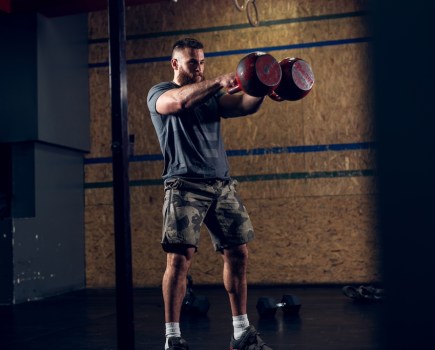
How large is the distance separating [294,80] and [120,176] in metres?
1.18

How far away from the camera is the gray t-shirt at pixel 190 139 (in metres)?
2.83

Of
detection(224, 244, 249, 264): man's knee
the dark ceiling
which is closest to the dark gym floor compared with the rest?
detection(224, 244, 249, 264): man's knee

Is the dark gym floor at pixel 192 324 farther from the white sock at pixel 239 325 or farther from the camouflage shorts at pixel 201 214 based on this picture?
the camouflage shorts at pixel 201 214

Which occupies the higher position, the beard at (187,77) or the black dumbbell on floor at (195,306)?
the beard at (187,77)

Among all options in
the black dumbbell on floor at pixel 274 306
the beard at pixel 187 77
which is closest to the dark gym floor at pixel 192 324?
the black dumbbell on floor at pixel 274 306

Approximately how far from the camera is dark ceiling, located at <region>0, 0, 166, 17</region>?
5090 millimetres

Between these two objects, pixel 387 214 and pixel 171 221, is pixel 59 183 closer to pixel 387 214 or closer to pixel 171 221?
pixel 171 221

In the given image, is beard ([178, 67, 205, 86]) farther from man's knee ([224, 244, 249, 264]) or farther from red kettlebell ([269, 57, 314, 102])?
man's knee ([224, 244, 249, 264])

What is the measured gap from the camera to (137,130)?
19.9 feet

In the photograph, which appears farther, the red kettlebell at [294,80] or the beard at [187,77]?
the beard at [187,77]

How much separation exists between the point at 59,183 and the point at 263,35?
242cm

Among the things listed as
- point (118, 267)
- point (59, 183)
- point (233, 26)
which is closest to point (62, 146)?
point (59, 183)

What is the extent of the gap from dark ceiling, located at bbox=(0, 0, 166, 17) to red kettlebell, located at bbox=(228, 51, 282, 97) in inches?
118

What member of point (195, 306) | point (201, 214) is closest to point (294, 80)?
point (201, 214)
